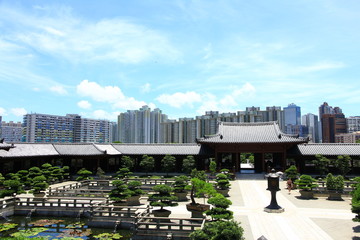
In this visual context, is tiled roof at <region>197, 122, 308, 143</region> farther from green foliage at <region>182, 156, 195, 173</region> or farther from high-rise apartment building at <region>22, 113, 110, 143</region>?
high-rise apartment building at <region>22, 113, 110, 143</region>

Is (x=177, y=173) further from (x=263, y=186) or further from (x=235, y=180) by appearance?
(x=263, y=186)

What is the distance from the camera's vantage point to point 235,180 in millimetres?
34031

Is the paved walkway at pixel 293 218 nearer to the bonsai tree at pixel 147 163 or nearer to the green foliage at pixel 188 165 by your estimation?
the green foliage at pixel 188 165

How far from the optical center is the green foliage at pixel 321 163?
34.7 m

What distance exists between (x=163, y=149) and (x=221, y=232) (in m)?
32.4

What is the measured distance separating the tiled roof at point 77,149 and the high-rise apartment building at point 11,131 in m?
156

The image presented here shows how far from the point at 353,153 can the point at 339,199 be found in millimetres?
17260

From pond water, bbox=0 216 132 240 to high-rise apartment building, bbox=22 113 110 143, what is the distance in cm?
13029

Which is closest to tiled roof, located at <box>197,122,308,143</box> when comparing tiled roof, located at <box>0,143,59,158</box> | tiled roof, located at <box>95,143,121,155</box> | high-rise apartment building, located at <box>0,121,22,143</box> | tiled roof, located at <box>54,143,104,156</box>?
tiled roof, located at <box>95,143,121,155</box>

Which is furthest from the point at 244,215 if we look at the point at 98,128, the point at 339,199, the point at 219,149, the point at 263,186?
the point at 98,128

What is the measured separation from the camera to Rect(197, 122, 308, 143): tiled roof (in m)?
37.9

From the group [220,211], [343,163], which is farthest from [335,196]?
[220,211]

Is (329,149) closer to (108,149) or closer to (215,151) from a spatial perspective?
(215,151)

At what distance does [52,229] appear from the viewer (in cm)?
1705
